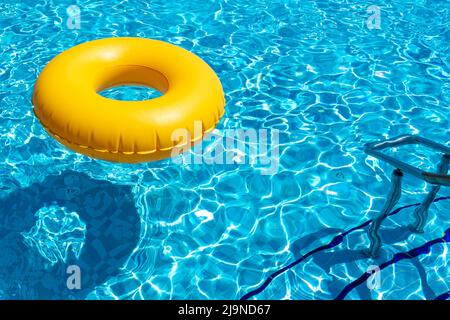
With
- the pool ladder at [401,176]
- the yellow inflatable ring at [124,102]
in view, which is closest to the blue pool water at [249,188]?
the pool ladder at [401,176]

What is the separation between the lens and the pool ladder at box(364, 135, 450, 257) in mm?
3043

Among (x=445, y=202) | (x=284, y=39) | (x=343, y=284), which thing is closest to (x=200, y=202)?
(x=343, y=284)

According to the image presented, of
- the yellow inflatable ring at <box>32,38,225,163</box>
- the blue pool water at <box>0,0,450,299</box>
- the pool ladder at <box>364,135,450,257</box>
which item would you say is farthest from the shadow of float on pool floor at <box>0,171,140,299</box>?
the pool ladder at <box>364,135,450,257</box>

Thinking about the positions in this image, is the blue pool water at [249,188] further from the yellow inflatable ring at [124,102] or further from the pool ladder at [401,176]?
the yellow inflatable ring at [124,102]

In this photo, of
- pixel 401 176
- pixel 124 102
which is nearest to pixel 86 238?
pixel 124 102

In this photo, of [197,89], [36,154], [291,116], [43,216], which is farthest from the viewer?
[291,116]

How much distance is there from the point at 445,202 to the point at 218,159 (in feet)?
6.56

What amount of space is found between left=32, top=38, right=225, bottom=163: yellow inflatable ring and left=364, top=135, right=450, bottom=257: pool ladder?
1138mm

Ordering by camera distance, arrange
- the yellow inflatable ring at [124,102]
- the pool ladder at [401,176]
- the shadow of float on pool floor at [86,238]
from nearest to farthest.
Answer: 1. the pool ladder at [401,176]
2. the yellow inflatable ring at [124,102]
3. the shadow of float on pool floor at [86,238]

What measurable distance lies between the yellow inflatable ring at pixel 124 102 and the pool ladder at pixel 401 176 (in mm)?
1138

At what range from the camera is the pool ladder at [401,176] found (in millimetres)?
3043
